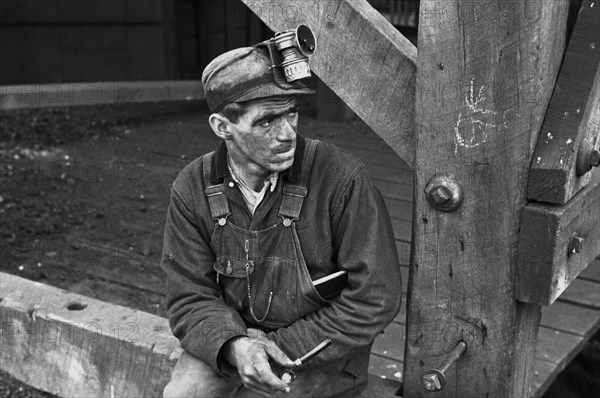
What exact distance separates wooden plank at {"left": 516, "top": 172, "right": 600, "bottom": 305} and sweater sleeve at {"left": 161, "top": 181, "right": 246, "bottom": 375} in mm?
804

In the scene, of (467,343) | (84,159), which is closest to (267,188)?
(467,343)

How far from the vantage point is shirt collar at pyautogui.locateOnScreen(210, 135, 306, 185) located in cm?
238

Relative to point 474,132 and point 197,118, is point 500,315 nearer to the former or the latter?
point 474,132

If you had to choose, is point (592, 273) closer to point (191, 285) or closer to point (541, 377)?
point (541, 377)

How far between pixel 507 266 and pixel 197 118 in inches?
214

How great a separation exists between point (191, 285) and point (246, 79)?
635 mm

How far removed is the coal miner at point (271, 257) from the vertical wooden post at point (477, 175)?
0.17m

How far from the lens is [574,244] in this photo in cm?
237

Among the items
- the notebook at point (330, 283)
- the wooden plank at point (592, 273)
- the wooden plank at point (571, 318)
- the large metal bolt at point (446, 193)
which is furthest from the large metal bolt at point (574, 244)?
the wooden plank at point (592, 273)

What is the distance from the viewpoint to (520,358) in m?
2.53

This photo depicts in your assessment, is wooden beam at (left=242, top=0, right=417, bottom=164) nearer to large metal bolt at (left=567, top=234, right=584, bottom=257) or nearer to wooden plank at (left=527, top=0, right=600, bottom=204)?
wooden plank at (left=527, top=0, right=600, bottom=204)

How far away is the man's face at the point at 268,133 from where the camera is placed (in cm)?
224

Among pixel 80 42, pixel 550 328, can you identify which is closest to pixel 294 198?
pixel 550 328

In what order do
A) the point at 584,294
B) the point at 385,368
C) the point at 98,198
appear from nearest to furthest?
the point at 385,368
the point at 584,294
the point at 98,198
